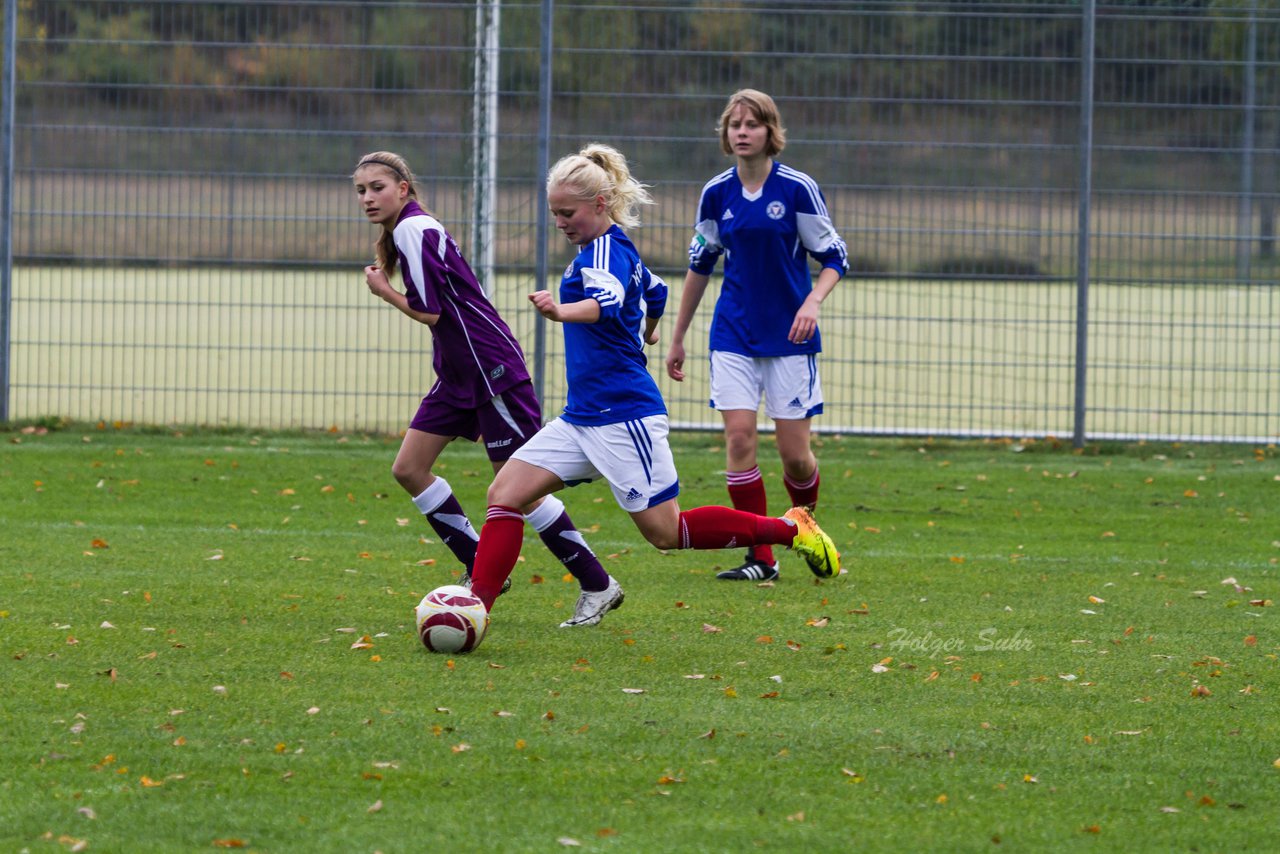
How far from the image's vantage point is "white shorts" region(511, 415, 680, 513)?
5.74 meters

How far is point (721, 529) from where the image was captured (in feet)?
19.9

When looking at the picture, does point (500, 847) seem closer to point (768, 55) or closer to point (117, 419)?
point (768, 55)

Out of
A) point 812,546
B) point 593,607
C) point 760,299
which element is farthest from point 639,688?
point 760,299

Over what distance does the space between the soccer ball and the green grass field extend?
78 millimetres

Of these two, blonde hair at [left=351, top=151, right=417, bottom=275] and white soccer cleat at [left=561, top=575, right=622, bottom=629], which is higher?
blonde hair at [left=351, top=151, right=417, bottom=275]

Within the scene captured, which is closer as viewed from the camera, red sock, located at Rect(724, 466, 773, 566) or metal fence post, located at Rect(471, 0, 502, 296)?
red sock, located at Rect(724, 466, 773, 566)

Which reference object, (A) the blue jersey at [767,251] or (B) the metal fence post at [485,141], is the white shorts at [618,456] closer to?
(A) the blue jersey at [767,251]

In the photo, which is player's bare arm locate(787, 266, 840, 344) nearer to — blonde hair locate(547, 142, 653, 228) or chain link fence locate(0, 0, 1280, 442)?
blonde hair locate(547, 142, 653, 228)

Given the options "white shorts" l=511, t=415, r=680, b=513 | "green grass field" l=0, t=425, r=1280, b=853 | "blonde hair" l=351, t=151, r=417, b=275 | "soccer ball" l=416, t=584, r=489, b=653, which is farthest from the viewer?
"blonde hair" l=351, t=151, r=417, b=275

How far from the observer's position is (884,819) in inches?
156

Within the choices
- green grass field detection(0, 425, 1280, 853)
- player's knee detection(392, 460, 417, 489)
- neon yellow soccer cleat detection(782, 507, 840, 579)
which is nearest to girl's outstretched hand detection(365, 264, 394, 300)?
player's knee detection(392, 460, 417, 489)

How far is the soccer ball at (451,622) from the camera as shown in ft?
18.3

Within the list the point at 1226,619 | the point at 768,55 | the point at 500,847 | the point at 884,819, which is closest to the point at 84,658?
the point at 500,847

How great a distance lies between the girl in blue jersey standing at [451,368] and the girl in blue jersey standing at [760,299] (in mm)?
1004
